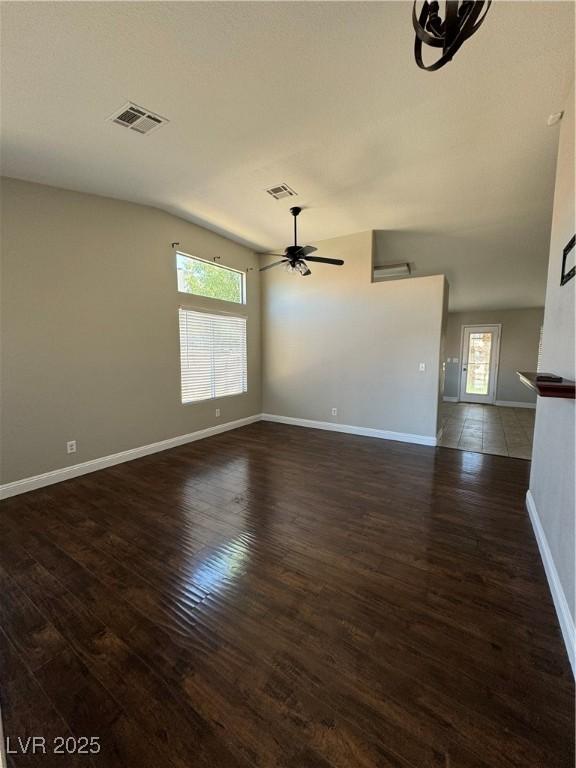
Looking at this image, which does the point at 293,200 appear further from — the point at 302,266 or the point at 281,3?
the point at 281,3

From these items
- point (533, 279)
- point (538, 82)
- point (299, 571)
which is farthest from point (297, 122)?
point (533, 279)

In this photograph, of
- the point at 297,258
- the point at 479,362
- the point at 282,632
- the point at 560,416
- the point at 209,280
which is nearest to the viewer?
the point at 282,632

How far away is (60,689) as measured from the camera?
1317 millimetres

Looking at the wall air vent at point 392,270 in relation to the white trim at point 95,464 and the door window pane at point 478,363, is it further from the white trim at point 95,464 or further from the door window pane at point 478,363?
the white trim at point 95,464

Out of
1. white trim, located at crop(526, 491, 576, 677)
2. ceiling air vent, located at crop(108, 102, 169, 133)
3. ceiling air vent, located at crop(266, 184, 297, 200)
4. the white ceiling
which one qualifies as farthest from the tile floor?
ceiling air vent, located at crop(108, 102, 169, 133)

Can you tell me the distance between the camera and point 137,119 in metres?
2.34

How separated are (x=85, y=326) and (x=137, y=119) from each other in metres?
A: 2.15

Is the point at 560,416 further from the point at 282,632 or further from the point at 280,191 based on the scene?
the point at 280,191

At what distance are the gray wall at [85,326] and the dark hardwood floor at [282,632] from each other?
85cm

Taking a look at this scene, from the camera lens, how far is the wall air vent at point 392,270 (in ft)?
19.1

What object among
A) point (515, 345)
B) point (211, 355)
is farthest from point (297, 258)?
point (515, 345)

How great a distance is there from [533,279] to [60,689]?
8566 millimetres

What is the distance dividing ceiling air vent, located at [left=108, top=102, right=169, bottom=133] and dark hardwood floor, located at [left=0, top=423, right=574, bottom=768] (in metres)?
3.23

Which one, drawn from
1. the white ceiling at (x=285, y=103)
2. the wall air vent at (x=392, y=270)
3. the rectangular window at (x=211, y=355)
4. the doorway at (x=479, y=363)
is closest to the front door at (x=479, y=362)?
the doorway at (x=479, y=363)
